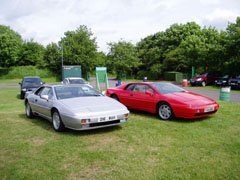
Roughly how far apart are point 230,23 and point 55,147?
85.6ft

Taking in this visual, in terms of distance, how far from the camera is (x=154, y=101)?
293 inches

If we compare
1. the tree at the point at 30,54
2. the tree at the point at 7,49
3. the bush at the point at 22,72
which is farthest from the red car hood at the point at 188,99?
the tree at the point at 30,54

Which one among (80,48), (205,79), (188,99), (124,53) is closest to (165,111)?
(188,99)

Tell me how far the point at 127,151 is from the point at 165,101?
3104mm

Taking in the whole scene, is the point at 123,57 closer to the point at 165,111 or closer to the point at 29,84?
the point at 29,84

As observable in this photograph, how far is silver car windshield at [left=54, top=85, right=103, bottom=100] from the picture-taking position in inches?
253

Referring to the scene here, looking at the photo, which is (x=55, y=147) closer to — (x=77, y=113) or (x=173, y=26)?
(x=77, y=113)

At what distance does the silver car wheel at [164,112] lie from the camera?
7016 millimetres

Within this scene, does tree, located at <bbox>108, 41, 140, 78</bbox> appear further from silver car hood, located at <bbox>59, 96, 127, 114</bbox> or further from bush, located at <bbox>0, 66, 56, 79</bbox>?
silver car hood, located at <bbox>59, 96, 127, 114</bbox>

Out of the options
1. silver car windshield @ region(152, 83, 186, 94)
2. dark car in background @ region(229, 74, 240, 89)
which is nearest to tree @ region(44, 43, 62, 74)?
dark car in background @ region(229, 74, 240, 89)

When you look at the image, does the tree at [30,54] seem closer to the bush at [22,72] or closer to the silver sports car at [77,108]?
the bush at [22,72]

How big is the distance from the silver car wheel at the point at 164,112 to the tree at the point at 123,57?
133 feet

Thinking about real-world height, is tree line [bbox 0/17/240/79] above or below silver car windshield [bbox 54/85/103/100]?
above

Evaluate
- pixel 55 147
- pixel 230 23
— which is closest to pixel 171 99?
pixel 55 147
